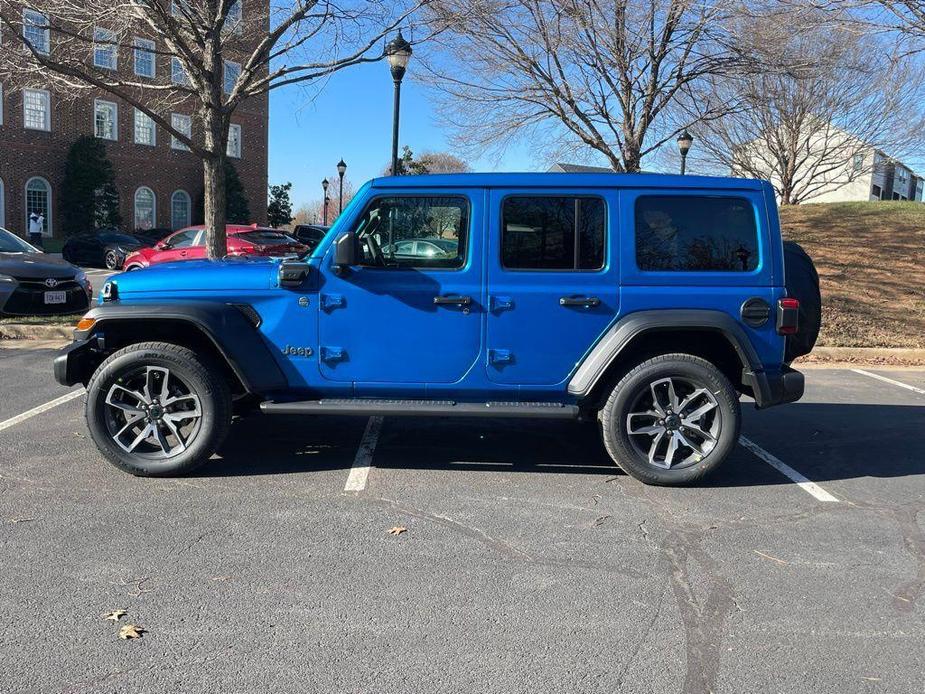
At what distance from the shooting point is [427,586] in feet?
11.3

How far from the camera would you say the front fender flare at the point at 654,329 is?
4.69 metres

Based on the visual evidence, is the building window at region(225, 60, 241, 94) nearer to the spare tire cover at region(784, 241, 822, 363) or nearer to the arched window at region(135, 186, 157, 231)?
the arched window at region(135, 186, 157, 231)

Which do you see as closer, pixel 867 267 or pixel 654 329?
pixel 654 329

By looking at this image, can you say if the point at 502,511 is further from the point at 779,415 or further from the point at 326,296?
the point at 779,415

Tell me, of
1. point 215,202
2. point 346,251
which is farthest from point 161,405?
point 215,202

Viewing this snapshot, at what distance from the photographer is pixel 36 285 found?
32.6 feet

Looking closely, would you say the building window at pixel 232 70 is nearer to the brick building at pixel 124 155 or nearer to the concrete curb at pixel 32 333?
the brick building at pixel 124 155

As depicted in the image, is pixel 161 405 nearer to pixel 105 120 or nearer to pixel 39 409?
pixel 39 409

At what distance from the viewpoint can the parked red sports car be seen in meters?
16.2

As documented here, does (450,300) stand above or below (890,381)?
above

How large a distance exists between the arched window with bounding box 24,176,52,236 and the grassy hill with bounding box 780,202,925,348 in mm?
27733

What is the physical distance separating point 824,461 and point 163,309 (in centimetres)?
472

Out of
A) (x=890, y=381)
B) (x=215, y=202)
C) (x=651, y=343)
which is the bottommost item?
(x=890, y=381)

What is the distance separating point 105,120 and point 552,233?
1315 inches
